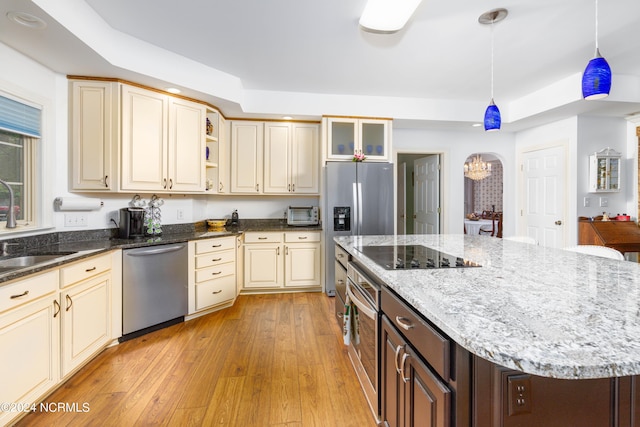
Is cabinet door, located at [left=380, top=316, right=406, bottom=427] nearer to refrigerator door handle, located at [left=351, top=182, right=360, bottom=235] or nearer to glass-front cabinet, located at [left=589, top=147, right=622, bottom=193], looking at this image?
refrigerator door handle, located at [left=351, top=182, right=360, bottom=235]

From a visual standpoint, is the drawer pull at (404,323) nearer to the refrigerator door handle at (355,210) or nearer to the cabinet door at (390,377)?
the cabinet door at (390,377)

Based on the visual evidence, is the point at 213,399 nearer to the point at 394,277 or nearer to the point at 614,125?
the point at 394,277

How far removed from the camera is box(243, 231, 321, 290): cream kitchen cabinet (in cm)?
379

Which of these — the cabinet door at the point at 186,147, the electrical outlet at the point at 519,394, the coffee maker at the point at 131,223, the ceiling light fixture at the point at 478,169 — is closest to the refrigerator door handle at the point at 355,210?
the cabinet door at the point at 186,147

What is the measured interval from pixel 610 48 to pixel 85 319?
488 cm

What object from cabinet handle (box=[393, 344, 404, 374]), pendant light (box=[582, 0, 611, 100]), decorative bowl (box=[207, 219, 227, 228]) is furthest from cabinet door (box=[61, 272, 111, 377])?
pendant light (box=[582, 0, 611, 100])

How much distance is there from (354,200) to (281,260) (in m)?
1.22

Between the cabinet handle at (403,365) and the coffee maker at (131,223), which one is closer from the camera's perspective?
the cabinet handle at (403,365)

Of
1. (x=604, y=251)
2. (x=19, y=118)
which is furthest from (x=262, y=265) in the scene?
(x=604, y=251)

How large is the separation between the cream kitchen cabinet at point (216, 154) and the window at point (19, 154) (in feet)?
4.80

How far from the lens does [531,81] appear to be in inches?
134

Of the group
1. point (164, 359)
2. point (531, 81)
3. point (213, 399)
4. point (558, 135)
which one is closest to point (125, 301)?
point (164, 359)

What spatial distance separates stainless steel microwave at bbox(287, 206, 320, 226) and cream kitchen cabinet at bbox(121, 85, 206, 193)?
1.27 m

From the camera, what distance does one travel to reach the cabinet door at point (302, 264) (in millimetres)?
3844
